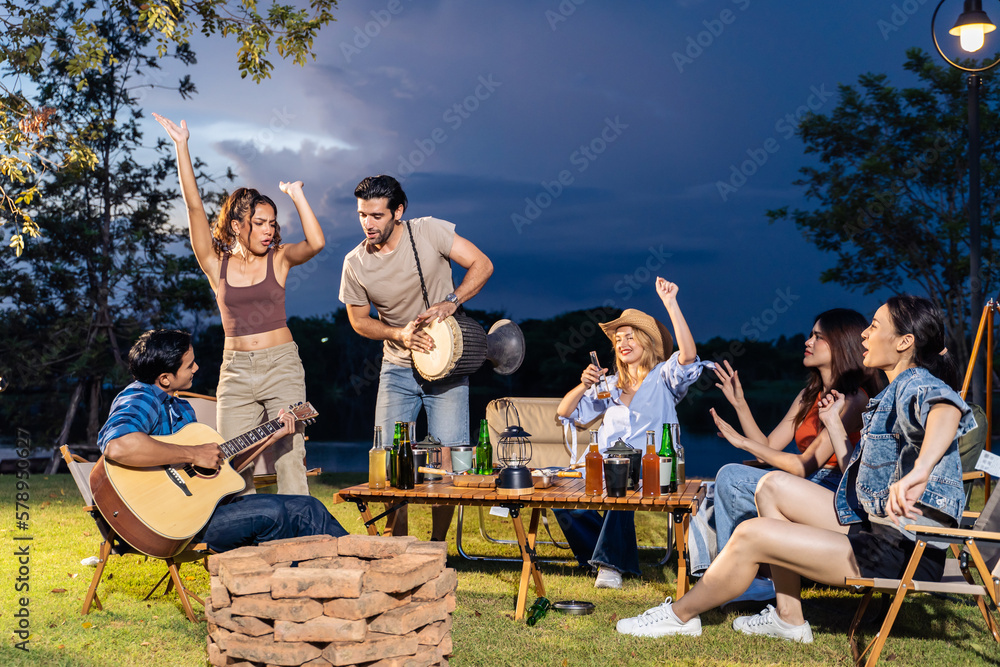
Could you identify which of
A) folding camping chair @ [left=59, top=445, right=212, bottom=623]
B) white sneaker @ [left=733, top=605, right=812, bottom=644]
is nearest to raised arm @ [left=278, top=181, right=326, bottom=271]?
folding camping chair @ [left=59, top=445, right=212, bottom=623]

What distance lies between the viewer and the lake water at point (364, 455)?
1396 cm

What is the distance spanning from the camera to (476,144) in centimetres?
1150

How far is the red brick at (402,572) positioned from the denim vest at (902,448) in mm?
1551

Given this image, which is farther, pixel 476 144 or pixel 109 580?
pixel 476 144

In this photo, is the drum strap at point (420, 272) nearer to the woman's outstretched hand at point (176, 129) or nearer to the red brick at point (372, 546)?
the woman's outstretched hand at point (176, 129)

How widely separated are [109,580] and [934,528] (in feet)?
12.6

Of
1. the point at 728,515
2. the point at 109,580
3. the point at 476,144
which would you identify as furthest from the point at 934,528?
the point at 476,144

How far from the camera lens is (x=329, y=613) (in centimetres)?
247

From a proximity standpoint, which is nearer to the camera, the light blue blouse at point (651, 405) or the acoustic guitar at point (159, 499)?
the acoustic guitar at point (159, 499)

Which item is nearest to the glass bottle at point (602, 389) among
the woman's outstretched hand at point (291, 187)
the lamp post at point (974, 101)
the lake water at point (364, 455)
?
the woman's outstretched hand at point (291, 187)

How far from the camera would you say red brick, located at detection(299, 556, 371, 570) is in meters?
2.80

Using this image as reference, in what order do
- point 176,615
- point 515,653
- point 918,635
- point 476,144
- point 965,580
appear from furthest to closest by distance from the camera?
1. point 476,144
2. point 176,615
3. point 918,635
4. point 515,653
5. point 965,580

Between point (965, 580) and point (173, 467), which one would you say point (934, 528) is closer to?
point (965, 580)

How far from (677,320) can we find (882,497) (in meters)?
1.47
